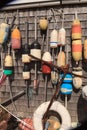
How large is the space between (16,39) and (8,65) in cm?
59

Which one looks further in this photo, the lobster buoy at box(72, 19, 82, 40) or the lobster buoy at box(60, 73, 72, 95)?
the lobster buoy at box(60, 73, 72, 95)


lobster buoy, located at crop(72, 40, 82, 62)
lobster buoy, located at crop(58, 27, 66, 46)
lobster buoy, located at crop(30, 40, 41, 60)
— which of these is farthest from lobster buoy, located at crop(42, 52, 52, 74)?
lobster buoy, located at crop(72, 40, 82, 62)

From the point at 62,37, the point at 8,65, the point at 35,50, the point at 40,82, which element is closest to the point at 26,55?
the point at 35,50

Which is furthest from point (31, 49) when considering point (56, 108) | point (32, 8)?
point (56, 108)

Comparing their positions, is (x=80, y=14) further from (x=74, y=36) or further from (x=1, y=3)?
(x=1, y=3)

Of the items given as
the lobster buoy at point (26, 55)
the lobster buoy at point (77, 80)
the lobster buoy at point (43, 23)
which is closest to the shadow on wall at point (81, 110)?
the lobster buoy at point (77, 80)

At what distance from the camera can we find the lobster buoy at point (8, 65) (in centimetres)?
694

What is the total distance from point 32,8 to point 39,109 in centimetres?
213

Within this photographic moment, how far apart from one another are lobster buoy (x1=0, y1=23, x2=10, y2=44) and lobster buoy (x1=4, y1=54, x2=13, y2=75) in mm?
368

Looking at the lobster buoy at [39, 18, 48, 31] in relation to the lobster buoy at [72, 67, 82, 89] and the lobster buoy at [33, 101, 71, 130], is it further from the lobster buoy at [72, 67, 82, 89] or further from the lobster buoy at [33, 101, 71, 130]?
the lobster buoy at [33, 101, 71, 130]

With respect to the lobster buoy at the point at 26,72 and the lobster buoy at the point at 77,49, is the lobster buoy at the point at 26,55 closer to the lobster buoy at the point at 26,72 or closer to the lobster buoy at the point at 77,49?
the lobster buoy at the point at 26,72

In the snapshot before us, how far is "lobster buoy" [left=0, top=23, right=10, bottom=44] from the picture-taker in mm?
6875

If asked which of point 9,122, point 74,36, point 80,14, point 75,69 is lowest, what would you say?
point 9,122

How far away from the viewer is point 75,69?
255 inches
